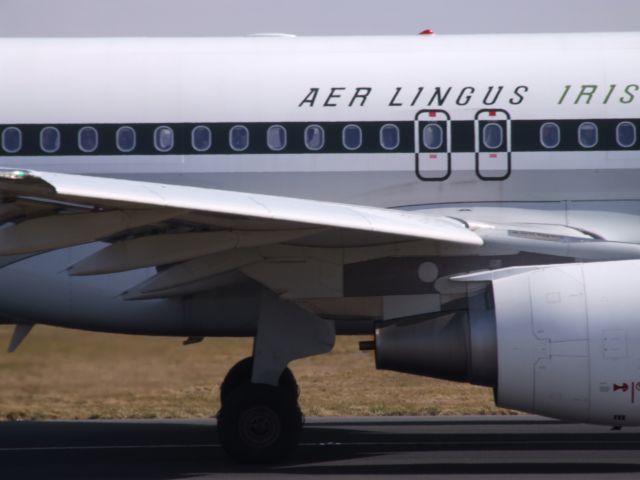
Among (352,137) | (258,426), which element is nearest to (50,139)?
(352,137)

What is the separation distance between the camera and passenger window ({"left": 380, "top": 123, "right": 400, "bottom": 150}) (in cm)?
1359

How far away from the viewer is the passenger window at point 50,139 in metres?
13.7

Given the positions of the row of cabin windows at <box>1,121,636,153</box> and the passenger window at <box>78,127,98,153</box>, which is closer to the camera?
the row of cabin windows at <box>1,121,636,153</box>

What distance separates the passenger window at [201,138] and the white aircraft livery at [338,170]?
0.5 inches

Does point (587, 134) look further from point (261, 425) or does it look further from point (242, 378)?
point (242, 378)

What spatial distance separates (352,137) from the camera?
44.7 ft

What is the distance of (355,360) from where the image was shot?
861 inches

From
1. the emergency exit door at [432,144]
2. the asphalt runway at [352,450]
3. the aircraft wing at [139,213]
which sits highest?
the emergency exit door at [432,144]

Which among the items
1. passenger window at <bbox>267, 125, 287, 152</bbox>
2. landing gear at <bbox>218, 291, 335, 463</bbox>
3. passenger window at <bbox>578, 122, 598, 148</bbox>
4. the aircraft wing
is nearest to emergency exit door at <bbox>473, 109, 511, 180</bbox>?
passenger window at <bbox>578, 122, 598, 148</bbox>

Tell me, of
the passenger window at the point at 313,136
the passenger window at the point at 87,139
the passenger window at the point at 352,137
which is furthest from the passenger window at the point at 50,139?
the passenger window at the point at 352,137

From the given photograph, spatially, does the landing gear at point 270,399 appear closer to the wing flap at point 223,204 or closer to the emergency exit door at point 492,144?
the wing flap at point 223,204

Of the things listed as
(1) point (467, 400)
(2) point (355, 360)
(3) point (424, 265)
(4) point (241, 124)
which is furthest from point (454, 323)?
(2) point (355, 360)

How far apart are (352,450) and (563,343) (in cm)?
315

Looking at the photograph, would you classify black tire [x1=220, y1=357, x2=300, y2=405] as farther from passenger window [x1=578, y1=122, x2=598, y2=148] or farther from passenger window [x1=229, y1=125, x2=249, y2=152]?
passenger window [x1=578, y1=122, x2=598, y2=148]
